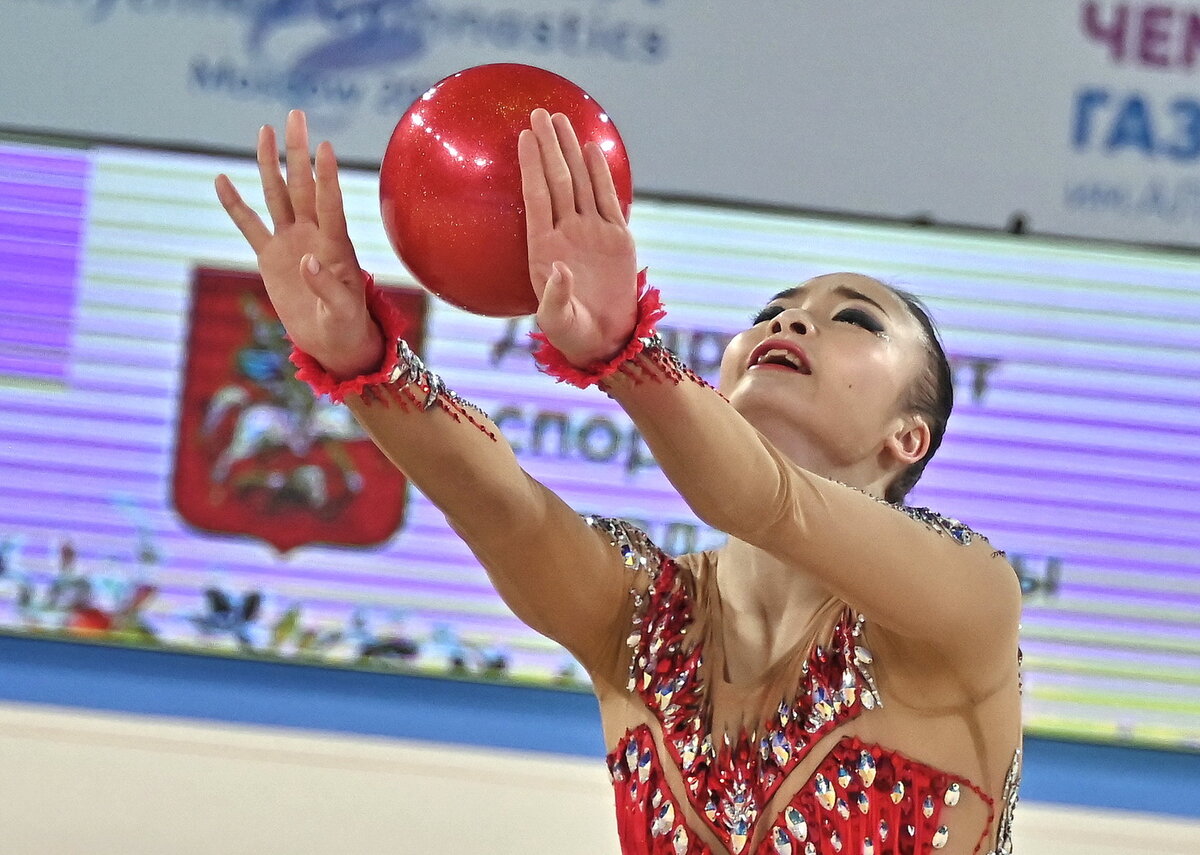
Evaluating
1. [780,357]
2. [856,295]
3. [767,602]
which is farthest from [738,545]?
[856,295]

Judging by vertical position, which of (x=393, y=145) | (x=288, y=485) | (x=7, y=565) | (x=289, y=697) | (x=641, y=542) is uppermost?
(x=393, y=145)

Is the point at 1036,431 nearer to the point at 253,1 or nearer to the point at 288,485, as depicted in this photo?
the point at 288,485

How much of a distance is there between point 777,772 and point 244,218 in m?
0.80

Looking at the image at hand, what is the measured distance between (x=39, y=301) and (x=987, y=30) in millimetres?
2200

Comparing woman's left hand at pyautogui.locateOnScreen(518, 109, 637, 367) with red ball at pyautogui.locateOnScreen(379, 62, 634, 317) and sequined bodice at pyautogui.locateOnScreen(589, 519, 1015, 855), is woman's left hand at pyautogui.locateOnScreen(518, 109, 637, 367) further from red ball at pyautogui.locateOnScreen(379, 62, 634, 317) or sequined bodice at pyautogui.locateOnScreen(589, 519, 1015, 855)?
sequined bodice at pyautogui.locateOnScreen(589, 519, 1015, 855)

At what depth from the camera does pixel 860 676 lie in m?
1.58

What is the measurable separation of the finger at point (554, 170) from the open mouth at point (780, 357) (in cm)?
57

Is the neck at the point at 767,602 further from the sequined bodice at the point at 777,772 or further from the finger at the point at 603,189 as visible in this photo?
the finger at the point at 603,189

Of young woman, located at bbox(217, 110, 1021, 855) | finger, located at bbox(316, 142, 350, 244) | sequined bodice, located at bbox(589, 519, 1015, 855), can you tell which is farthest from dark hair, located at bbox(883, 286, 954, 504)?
finger, located at bbox(316, 142, 350, 244)

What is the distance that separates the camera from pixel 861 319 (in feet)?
5.71

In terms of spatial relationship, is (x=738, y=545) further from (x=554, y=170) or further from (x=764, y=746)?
(x=554, y=170)

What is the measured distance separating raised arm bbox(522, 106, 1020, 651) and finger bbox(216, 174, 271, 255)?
0.25 metres

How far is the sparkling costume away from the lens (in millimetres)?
1552

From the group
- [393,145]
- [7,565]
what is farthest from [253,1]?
[393,145]
